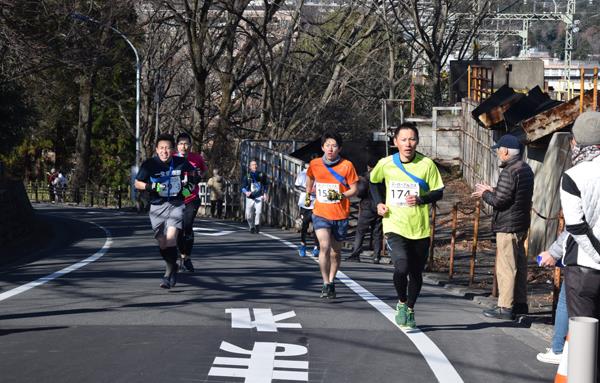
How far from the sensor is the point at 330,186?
1183cm

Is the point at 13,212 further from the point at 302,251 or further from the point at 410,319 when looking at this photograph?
the point at 410,319

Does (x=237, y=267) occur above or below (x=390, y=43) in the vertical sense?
below

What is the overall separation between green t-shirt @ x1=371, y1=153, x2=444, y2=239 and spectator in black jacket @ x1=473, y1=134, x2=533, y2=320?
75 cm

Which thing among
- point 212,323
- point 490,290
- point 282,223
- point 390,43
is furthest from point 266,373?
point 390,43

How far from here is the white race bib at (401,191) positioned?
32.0 feet

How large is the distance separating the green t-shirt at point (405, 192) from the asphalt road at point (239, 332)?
3.11ft

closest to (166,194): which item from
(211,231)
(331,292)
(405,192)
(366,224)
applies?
(331,292)

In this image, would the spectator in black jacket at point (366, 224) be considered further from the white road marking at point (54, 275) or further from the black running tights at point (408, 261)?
the black running tights at point (408, 261)

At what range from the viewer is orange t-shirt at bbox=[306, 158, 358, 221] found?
38.6ft

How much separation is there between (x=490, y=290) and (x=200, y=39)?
1152 inches

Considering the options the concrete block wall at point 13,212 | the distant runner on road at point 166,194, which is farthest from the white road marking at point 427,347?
the concrete block wall at point 13,212

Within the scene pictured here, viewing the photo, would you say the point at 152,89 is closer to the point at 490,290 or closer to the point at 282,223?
the point at 282,223

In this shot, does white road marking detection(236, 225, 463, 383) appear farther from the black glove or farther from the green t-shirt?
the black glove

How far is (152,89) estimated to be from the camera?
181 ft
